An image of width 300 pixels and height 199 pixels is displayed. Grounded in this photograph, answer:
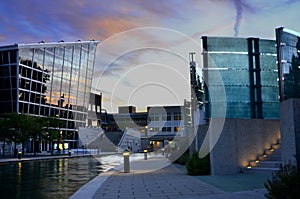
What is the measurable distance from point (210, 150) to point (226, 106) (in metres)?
4.59

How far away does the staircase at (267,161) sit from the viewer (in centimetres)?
1650

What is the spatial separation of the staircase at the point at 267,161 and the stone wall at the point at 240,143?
0.21m

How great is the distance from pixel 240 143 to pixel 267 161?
1.49m

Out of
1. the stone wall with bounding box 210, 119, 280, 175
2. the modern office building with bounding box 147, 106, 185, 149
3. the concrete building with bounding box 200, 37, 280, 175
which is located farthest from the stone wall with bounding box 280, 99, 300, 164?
the modern office building with bounding box 147, 106, 185, 149

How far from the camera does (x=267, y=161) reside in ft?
58.2

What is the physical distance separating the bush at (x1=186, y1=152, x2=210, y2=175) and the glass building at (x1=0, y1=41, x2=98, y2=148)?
211 feet

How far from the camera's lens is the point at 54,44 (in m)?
89.8

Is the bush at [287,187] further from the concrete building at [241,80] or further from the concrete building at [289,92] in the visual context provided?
the concrete building at [241,80]

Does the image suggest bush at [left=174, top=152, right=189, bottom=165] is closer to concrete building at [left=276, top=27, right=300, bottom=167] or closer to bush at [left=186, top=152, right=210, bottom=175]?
bush at [left=186, top=152, right=210, bottom=175]

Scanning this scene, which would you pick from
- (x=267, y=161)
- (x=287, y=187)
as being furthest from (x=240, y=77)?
(x=287, y=187)

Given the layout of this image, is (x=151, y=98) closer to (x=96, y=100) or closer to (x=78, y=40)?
(x=78, y=40)

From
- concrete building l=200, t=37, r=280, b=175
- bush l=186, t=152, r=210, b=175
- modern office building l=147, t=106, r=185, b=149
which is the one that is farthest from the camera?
modern office building l=147, t=106, r=185, b=149

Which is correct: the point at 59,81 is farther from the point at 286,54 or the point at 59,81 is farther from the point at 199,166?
the point at 286,54

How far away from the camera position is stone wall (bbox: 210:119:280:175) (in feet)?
56.7
